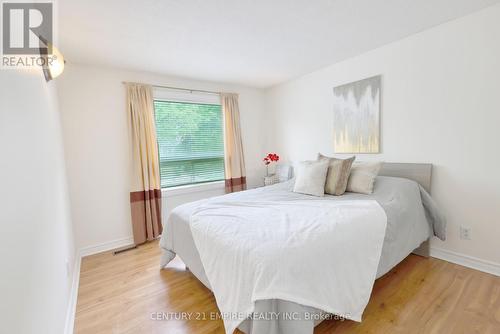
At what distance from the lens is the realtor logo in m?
1.00

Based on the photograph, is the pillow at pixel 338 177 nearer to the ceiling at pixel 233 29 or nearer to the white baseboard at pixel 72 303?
the ceiling at pixel 233 29

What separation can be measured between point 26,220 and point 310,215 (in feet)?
5.25

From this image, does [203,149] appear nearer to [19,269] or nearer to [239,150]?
[239,150]

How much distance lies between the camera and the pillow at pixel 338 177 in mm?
2363

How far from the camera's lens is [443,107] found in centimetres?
220

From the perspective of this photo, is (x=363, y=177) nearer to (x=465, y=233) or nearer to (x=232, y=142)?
(x=465, y=233)

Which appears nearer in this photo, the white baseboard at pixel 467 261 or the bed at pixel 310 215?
the bed at pixel 310 215

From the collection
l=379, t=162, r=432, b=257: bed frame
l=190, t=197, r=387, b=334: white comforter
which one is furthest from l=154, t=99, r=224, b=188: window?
l=379, t=162, r=432, b=257: bed frame

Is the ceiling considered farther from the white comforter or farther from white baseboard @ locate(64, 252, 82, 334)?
white baseboard @ locate(64, 252, 82, 334)

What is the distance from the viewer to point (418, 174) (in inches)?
93.0

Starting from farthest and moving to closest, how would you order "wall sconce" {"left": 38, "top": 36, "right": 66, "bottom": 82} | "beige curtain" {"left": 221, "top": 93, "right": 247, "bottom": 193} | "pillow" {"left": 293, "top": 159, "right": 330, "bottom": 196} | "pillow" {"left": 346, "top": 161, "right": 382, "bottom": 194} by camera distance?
"beige curtain" {"left": 221, "top": 93, "right": 247, "bottom": 193} → "pillow" {"left": 293, "top": 159, "right": 330, "bottom": 196} → "pillow" {"left": 346, "top": 161, "right": 382, "bottom": 194} → "wall sconce" {"left": 38, "top": 36, "right": 66, "bottom": 82}

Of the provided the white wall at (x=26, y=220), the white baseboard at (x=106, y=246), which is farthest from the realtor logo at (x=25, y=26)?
the white baseboard at (x=106, y=246)

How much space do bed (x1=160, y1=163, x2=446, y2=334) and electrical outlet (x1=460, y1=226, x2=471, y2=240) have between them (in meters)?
0.20

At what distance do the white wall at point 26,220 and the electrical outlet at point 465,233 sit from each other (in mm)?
3204
